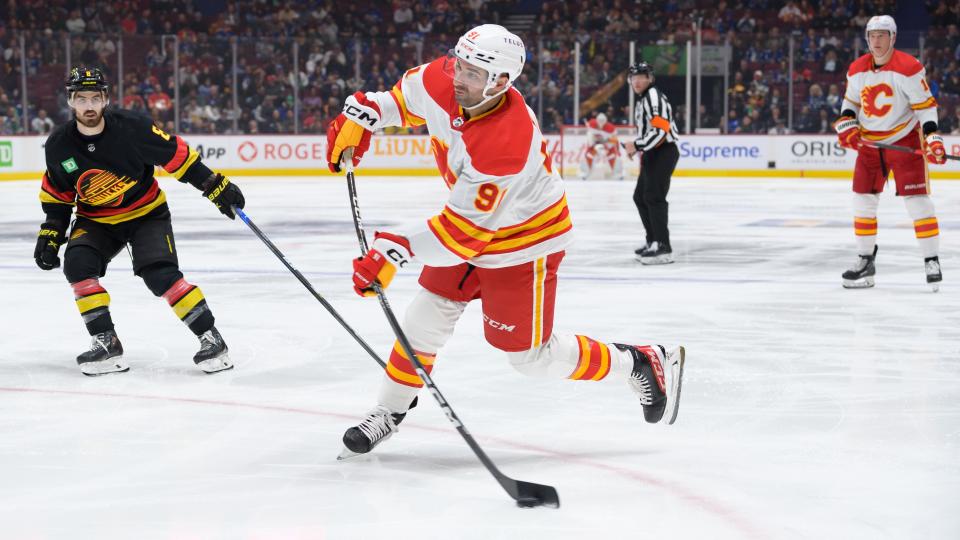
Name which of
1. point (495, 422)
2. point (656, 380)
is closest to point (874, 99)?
point (656, 380)

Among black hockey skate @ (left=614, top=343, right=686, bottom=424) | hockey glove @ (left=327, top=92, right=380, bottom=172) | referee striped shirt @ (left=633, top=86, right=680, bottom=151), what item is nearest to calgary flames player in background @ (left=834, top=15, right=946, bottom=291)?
referee striped shirt @ (left=633, top=86, right=680, bottom=151)

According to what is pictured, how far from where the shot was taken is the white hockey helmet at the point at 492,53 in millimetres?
2652

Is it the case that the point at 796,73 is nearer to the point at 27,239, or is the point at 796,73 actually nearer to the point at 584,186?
the point at 584,186

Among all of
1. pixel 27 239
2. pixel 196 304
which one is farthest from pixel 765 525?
pixel 27 239

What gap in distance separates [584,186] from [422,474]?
12.0 meters

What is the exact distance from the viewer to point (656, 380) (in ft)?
10.4

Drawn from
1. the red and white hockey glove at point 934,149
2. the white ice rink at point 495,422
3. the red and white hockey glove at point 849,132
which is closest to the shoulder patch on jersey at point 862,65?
the red and white hockey glove at point 849,132

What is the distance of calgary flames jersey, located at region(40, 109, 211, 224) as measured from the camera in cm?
389

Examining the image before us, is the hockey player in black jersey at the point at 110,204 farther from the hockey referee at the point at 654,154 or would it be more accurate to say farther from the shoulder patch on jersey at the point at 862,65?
the hockey referee at the point at 654,154

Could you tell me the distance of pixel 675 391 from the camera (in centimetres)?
328

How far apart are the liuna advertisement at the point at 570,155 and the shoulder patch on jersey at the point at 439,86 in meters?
12.9

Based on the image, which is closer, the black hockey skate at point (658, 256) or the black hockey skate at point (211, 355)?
the black hockey skate at point (211, 355)

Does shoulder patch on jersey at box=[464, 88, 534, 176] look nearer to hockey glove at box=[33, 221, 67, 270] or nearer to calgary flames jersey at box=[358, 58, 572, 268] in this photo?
calgary flames jersey at box=[358, 58, 572, 268]

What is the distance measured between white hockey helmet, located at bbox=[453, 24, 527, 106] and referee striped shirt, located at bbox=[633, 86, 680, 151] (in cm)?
455
